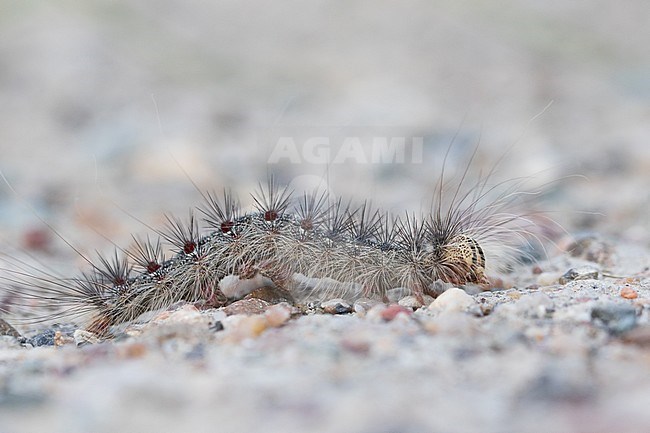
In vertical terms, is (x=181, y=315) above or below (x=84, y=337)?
above

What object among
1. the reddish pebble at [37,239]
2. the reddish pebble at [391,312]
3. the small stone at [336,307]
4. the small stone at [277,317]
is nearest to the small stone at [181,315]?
the small stone at [277,317]

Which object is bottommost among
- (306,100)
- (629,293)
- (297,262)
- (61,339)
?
(61,339)

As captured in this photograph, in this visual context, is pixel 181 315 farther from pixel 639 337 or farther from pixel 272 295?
pixel 639 337

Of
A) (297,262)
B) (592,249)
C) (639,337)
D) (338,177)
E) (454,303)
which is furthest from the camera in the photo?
(338,177)

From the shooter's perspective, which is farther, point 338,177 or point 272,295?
point 338,177

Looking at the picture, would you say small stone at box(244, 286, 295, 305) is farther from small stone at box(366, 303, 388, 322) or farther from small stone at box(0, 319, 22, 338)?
small stone at box(0, 319, 22, 338)

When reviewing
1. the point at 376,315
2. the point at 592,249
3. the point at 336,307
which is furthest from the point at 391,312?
the point at 592,249

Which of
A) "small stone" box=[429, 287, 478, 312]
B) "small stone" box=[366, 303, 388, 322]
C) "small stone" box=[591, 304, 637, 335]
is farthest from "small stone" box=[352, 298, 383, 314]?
"small stone" box=[591, 304, 637, 335]
